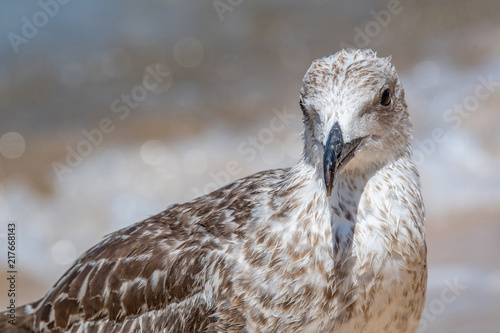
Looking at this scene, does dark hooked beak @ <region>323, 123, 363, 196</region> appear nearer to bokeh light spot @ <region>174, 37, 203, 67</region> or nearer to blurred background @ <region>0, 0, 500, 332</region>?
blurred background @ <region>0, 0, 500, 332</region>

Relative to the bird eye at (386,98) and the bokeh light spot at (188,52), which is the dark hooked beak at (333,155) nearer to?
the bird eye at (386,98)

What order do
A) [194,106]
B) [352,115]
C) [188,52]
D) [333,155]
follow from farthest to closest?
[188,52], [194,106], [352,115], [333,155]

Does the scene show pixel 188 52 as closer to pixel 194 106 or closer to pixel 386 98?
pixel 194 106

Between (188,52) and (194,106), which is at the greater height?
(188,52)

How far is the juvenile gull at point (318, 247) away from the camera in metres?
3.75

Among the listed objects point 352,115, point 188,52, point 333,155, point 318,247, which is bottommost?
point 318,247

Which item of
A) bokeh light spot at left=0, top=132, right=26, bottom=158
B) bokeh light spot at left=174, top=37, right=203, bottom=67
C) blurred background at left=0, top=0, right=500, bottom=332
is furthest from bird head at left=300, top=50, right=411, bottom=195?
bokeh light spot at left=174, top=37, right=203, bottom=67

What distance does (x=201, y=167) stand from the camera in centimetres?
991

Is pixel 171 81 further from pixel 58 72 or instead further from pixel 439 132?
pixel 439 132

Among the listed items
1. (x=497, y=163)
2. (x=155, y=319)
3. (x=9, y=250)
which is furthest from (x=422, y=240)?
(x=9, y=250)

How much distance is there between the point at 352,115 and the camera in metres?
3.66

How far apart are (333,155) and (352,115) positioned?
0.95 feet

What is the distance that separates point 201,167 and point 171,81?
2.10 m

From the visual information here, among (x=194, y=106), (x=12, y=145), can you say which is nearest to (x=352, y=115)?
(x=194, y=106)
